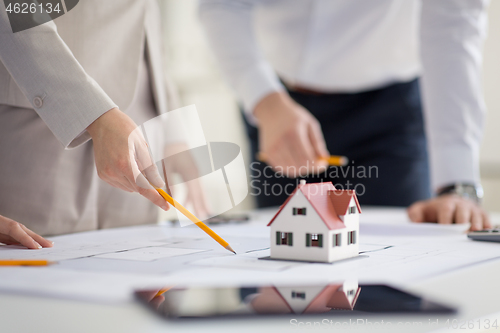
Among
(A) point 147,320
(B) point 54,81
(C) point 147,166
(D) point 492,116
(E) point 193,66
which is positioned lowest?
(A) point 147,320

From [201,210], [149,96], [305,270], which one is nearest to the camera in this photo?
[305,270]

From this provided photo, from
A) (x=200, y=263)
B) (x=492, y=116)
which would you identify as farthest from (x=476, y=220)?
(x=492, y=116)

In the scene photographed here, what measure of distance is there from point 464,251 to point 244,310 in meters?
0.36

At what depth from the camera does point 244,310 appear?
347 millimetres

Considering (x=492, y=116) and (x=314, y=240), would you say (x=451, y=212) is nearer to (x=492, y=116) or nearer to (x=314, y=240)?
(x=314, y=240)

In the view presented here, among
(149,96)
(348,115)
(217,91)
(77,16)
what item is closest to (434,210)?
(348,115)

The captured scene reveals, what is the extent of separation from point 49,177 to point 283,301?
551 millimetres

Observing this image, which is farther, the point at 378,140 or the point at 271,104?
the point at 378,140

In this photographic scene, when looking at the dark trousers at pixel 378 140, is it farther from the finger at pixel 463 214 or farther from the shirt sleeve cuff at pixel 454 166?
the finger at pixel 463 214

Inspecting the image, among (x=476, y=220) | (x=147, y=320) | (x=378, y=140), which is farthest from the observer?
(x=378, y=140)

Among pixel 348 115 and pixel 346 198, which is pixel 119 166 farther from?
pixel 348 115

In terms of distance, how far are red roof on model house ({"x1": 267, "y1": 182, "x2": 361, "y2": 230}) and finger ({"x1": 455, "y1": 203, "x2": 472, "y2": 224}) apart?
422 mm

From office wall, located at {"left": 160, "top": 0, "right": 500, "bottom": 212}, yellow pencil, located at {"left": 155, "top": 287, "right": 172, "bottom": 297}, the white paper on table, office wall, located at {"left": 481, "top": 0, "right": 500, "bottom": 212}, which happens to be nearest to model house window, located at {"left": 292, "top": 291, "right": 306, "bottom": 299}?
yellow pencil, located at {"left": 155, "top": 287, "right": 172, "bottom": 297}

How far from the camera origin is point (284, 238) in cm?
52
